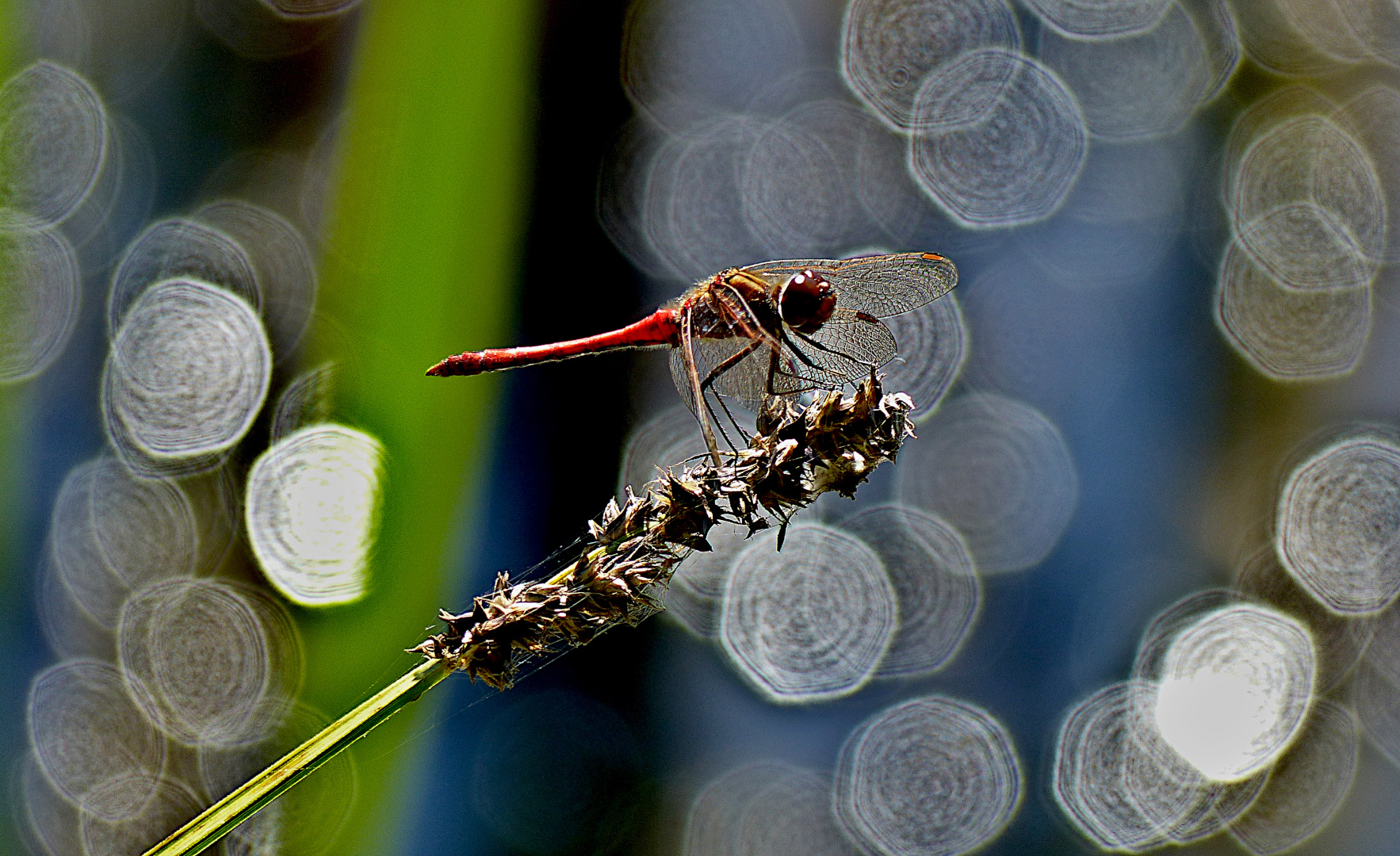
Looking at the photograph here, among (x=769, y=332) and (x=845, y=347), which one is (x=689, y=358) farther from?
(x=845, y=347)

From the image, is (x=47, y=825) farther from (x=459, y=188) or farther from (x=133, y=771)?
(x=459, y=188)

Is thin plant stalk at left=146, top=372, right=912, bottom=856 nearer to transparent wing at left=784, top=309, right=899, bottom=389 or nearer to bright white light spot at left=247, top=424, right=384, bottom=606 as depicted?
transparent wing at left=784, top=309, right=899, bottom=389

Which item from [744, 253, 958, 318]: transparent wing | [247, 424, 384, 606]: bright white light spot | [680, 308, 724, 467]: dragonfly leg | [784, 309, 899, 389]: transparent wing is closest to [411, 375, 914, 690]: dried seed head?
[680, 308, 724, 467]: dragonfly leg

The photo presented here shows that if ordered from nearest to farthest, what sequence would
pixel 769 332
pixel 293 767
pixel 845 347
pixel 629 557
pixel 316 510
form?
pixel 293 767 → pixel 629 557 → pixel 769 332 → pixel 845 347 → pixel 316 510

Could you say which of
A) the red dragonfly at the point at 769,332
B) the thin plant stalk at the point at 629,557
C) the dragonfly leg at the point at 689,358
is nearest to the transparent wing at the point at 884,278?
the red dragonfly at the point at 769,332

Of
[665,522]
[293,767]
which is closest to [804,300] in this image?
[665,522]
